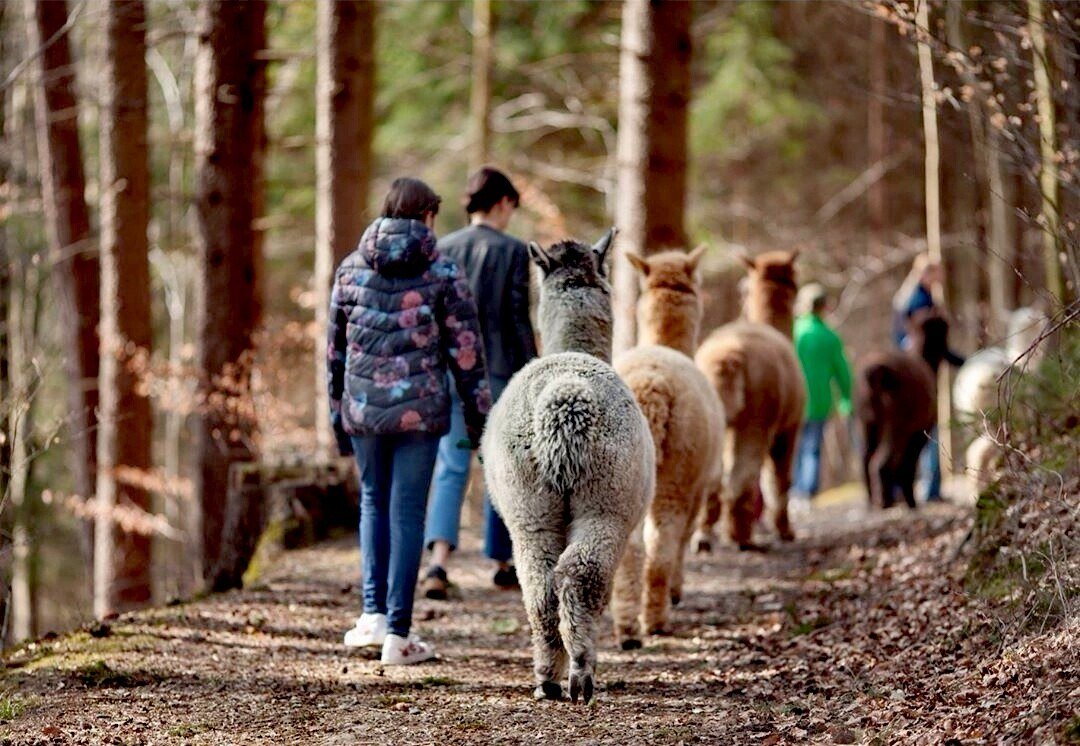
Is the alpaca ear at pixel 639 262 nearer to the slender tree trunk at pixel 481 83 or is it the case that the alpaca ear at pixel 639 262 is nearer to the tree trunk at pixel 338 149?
the tree trunk at pixel 338 149

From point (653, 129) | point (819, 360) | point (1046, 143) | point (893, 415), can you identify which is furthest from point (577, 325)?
point (819, 360)

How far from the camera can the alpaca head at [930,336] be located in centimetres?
1301

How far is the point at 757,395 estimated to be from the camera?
9484 mm

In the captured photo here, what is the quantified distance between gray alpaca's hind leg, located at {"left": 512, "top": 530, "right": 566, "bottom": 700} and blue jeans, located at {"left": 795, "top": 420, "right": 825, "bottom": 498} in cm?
840

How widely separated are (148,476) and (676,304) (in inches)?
297

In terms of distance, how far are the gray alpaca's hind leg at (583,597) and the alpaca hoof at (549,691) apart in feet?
0.70

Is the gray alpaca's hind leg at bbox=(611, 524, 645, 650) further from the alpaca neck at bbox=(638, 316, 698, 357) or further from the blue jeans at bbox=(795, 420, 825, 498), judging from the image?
the blue jeans at bbox=(795, 420, 825, 498)

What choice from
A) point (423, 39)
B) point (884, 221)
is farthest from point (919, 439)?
point (884, 221)

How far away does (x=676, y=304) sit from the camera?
7988 millimetres

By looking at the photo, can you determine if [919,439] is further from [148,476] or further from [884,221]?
[884,221]

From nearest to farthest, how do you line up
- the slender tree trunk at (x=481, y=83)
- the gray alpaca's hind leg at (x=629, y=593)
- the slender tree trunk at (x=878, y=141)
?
the gray alpaca's hind leg at (x=629, y=593) < the slender tree trunk at (x=481, y=83) < the slender tree trunk at (x=878, y=141)

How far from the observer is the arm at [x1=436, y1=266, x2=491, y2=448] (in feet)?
20.6

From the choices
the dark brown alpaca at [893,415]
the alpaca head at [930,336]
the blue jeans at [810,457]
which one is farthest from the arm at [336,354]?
the alpaca head at [930,336]

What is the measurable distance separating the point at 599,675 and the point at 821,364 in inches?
297
